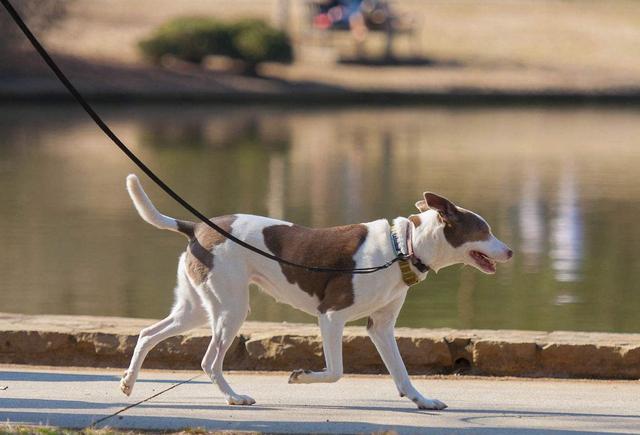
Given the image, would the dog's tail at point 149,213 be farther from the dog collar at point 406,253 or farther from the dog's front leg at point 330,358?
the dog collar at point 406,253

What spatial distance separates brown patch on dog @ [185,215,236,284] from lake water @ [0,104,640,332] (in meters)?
5.12

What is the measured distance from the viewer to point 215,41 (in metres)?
41.2

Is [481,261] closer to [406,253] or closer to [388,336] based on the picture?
[406,253]

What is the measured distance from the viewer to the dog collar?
24.5 feet

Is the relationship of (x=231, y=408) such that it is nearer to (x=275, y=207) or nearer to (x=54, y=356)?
(x=54, y=356)

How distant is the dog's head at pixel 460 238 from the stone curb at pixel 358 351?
4.59 feet

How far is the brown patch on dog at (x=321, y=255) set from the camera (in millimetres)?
7477

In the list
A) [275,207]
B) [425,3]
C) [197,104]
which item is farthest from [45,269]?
[425,3]

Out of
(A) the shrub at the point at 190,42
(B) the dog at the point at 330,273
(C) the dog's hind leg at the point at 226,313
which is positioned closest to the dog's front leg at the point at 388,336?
(B) the dog at the point at 330,273

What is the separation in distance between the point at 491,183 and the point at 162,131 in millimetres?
9585

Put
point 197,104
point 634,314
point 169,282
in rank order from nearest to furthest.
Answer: point 634,314, point 169,282, point 197,104

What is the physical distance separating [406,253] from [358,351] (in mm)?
1662

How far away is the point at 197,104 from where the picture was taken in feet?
122

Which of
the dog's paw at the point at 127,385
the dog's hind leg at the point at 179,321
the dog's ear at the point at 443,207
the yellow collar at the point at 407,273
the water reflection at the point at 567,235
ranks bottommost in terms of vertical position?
the water reflection at the point at 567,235
